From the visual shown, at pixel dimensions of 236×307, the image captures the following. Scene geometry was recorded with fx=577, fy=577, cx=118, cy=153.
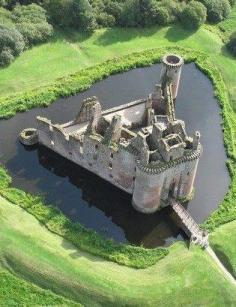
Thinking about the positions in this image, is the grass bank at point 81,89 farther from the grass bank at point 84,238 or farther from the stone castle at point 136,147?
the stone castle at point 136,147

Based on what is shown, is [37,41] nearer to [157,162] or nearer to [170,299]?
[157,162]

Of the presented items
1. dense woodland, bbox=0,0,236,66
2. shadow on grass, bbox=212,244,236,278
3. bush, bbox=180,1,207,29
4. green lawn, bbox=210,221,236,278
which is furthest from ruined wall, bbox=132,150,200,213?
bush, bbox=180,1,207,29

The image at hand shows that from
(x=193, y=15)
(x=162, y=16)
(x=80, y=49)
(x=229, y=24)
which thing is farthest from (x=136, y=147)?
(x=229, y=24)

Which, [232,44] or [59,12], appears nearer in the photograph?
[59,12]

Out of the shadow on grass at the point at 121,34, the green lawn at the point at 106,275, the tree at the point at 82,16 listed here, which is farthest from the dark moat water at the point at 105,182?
the tree at the point at 82,16

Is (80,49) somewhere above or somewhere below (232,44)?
below

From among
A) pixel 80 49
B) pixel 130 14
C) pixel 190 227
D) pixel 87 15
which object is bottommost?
pixel 190 227

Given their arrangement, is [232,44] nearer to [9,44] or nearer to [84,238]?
[9,44]
